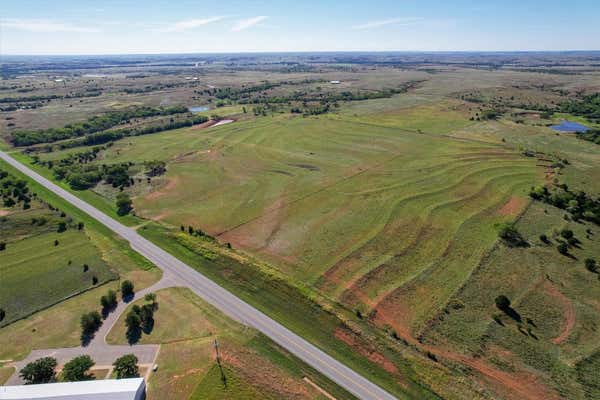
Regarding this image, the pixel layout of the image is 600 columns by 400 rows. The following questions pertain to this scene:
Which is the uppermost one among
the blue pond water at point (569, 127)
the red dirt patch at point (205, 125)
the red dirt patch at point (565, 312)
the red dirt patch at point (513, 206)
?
the blue pond water at point (569, 127)

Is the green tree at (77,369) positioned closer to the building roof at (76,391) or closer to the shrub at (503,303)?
the building roof at (76,391)

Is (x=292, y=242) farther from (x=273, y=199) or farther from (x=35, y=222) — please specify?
(x=35, y=222)

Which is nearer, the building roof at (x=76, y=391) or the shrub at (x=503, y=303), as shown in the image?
the building roof at (x=76, y=391)

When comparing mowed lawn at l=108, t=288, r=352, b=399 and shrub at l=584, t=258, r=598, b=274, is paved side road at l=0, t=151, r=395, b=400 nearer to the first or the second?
mowed lawn at l=108, t=288, r=352, b=399

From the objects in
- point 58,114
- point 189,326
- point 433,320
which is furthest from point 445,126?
point 58,114

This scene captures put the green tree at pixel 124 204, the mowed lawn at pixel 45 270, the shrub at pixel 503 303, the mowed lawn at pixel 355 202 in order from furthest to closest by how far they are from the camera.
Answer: the green tree at pixel 124 204, the mowed lawn at pixel 355 202, the mowed lawn at pixel 45 270, the shrub at pixel 503 303

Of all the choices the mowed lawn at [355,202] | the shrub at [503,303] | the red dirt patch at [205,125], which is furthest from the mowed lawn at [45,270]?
the red dirt patch at [205,125]
